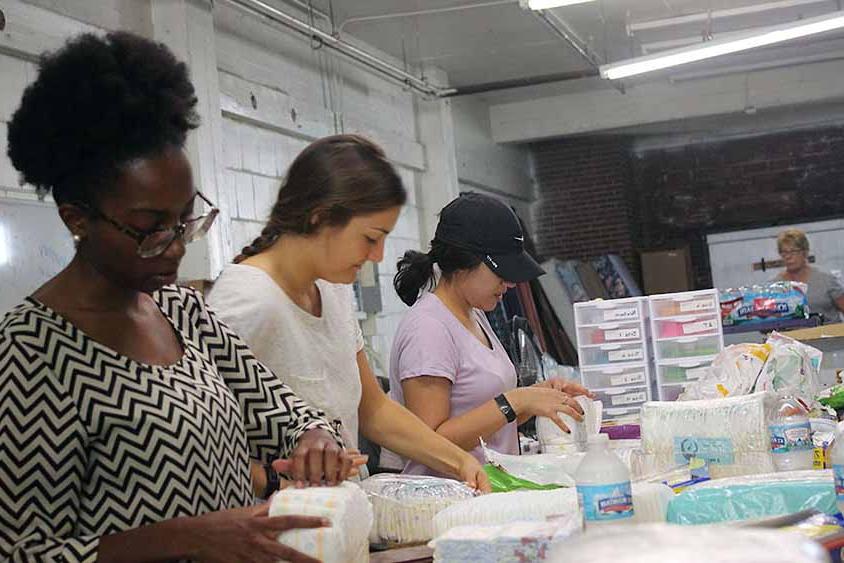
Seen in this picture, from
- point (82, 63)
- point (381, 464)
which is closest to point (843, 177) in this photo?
point (381, 464)

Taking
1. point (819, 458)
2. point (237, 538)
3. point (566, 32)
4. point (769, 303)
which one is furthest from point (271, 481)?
point (566, 32)

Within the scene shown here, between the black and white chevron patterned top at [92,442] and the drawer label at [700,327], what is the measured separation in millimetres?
4997

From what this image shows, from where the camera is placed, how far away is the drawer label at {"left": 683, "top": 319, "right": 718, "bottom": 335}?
645 centimetres

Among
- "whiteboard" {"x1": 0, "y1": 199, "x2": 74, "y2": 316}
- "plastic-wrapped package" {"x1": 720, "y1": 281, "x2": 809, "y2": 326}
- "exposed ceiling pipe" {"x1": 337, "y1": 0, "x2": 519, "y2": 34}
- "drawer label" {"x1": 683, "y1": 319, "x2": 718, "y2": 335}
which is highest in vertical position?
"exposed ceiling pipe" {"x1": 337, "y1": 0, "x2": 519, "y2": 34}

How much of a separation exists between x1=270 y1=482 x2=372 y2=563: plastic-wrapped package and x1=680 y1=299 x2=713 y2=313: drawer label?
16.2 feet

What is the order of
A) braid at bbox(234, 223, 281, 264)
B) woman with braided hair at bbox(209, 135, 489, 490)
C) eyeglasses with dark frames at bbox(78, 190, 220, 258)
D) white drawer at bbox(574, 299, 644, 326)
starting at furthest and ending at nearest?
white drawer at bbox(574, 299, 644, 326)
braid at bbox(234, 223, 281, 264)
woman with braided hair at bbox(209, 135, 489, 490)
eyeglasses with dark frames at bbox(78, 190, 220, 258)

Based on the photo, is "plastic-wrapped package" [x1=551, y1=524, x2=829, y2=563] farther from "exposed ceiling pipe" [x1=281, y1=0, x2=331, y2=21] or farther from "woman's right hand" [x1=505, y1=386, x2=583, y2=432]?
"exposed ceiling pipe" [x1=281, y1=0, x2=331, y2=21]

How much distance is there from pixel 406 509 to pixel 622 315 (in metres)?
4.64

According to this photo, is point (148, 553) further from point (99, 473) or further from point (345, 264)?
point (345, 264)

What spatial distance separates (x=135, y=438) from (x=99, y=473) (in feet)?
0.22

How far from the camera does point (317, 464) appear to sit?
181 centimetres

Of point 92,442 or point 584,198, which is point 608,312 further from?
point 584,198

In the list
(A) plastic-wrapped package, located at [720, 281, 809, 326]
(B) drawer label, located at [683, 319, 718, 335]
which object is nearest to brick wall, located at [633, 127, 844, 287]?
(A) plastic-wrapped package, located at [720, 281, 809, 326]

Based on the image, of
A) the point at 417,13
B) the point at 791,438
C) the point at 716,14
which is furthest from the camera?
the point at 716,14
